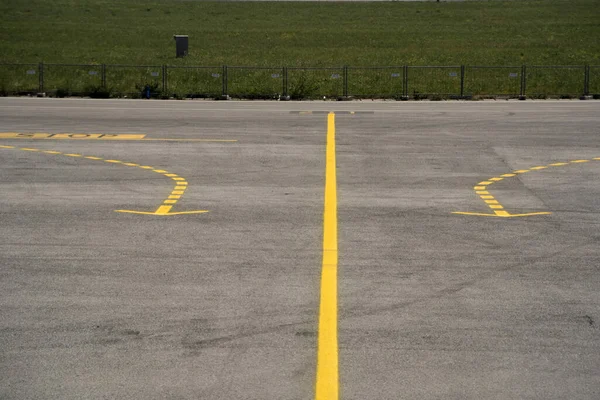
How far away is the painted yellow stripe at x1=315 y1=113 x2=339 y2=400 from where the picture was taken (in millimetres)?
10914

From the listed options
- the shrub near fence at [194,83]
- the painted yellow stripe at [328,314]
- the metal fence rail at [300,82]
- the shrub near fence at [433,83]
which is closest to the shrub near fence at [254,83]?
the metal fence rail at [300,82]

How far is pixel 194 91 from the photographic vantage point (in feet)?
168

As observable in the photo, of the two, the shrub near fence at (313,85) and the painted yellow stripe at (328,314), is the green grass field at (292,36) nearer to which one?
the shrub near fence at (313,85)

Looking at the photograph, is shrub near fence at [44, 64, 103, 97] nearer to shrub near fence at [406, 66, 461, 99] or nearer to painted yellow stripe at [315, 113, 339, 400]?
shrub near fence at [406, 66, 461, 99]

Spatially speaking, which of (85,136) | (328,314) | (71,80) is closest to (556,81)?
(71,80)

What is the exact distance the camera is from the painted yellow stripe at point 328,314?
35.8ft

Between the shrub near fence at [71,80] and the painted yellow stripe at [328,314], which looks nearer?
the painted yellow stripe at [328,314]

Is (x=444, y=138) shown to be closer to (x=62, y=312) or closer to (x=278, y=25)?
(x=62, y=312)

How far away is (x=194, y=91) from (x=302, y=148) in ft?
68.9

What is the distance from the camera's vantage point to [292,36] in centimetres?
8444

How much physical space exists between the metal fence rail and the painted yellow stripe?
28.0 meters

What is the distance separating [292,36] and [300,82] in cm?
3444

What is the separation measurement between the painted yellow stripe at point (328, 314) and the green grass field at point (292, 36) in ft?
101

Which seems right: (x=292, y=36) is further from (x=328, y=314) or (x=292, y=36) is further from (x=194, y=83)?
(x=328, y=314)
